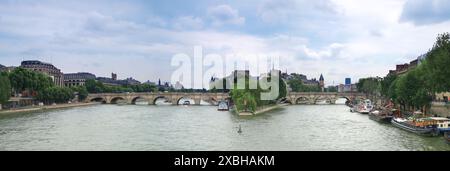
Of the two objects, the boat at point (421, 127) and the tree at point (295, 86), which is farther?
the tree at point (295, 86)

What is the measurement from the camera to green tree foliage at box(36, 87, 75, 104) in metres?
97.9

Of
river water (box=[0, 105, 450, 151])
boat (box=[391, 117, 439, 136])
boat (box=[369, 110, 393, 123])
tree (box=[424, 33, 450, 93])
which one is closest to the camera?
river water (box=[0, 105, 450, 151])

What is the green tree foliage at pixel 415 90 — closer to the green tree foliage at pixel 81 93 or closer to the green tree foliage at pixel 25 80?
the green tree foliage at pixel 25 80

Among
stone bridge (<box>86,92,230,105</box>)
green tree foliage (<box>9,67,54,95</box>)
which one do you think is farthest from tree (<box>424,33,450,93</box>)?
stone bridge (<box>86,92,230,105</box>)

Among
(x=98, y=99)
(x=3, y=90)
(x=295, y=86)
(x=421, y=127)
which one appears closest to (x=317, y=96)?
(x=295, y=86)

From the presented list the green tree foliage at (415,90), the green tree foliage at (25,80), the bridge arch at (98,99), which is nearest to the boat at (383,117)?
the green tree foliage at (415,90)

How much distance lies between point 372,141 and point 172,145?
14.8 m

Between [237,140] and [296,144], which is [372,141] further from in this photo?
[237,140]

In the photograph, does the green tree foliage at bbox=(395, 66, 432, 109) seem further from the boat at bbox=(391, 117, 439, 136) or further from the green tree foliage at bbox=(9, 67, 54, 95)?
the green tree foliage at bbox=(9, 67, 54, 95)

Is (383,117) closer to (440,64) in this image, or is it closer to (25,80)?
(440,64)

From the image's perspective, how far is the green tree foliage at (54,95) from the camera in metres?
97.9
